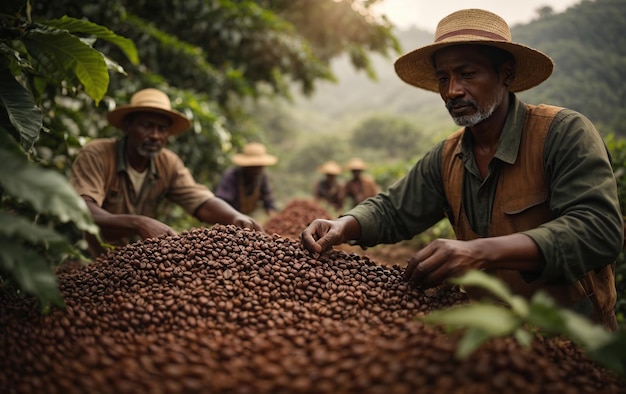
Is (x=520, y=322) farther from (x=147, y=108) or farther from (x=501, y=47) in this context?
(x=147, y=108)

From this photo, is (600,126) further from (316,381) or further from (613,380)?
(316,381)

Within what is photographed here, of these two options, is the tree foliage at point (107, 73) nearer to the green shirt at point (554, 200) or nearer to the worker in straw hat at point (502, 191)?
the worker in straw hat at point (502, 191)

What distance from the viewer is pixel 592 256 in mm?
1631

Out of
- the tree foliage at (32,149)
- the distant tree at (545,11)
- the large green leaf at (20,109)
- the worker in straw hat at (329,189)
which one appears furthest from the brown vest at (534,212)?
the worker in straw hat at (329,189)

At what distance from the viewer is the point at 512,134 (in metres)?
2.04

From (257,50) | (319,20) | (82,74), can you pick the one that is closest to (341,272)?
(82,74)

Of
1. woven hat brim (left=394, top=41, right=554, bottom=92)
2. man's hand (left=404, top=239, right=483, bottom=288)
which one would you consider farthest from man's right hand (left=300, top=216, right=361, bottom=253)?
woven hat brim (left=394, top=41, right=554, bottom=92)

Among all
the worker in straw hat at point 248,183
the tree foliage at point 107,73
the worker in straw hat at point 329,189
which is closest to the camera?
the tree foliage at point 107,73

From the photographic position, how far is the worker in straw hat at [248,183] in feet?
18.0

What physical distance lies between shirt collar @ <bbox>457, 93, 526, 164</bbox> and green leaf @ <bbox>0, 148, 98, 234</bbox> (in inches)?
67.7

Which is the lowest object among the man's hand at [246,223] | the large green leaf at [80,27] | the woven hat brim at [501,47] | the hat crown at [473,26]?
the man's hand at [246,223]

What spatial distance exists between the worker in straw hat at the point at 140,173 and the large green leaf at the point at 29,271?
154 centimetres

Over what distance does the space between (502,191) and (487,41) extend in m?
0.68

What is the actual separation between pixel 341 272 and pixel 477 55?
3.91ft
